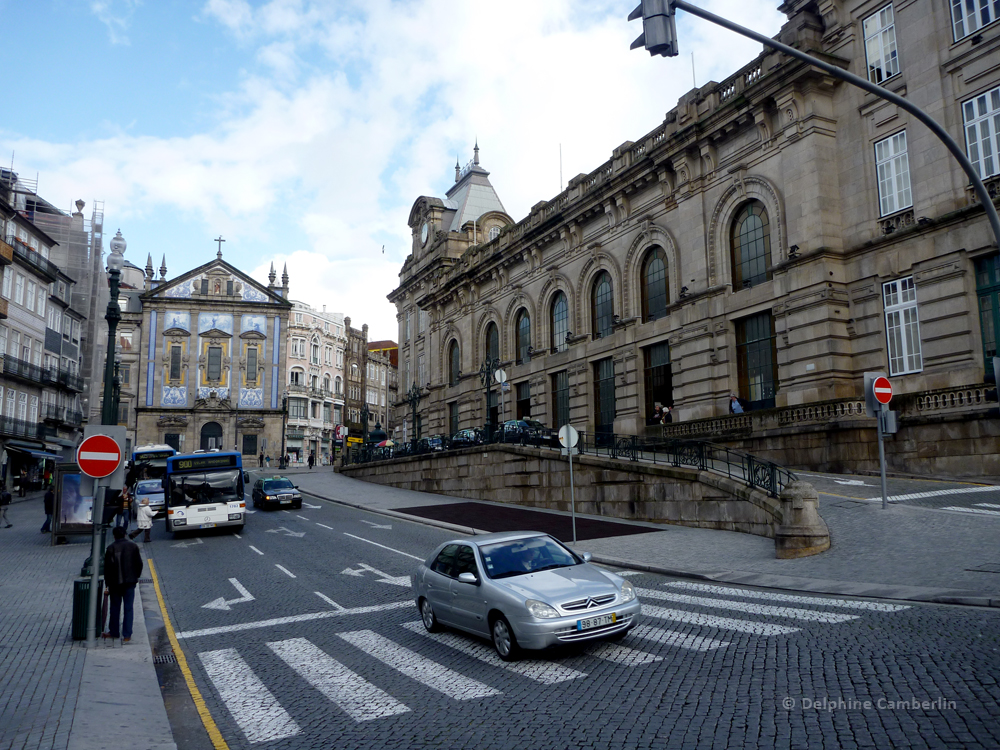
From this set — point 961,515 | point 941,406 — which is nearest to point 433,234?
point 941,406

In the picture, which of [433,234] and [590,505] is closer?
[590,505]

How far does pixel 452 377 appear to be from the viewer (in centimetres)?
5684

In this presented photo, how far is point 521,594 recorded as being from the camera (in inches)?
365

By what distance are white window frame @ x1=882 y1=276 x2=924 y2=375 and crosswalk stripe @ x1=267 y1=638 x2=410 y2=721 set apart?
22528mm

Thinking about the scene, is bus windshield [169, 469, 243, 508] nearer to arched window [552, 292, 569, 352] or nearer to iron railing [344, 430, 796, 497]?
iron railing [344, 430, 796, 497]

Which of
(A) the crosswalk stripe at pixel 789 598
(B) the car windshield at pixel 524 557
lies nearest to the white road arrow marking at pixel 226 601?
(B) the car windshield at pixel 524 557

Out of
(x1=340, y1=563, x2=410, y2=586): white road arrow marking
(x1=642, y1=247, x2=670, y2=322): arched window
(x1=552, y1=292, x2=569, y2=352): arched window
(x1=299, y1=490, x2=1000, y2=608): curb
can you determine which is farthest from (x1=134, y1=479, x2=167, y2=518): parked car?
(x1=642, y1=247, x2=670, y2=322): arched window

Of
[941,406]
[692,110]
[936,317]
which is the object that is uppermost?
[692,110]

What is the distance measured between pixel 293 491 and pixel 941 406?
26443 millimetres

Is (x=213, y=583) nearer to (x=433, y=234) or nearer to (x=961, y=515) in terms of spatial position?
(x=961, y=515)

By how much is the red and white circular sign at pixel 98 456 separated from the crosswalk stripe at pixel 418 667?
415 cm

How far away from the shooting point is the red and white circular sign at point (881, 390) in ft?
59.8

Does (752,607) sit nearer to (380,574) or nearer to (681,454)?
(380,574)

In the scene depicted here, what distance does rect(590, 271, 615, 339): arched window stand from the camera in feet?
131
